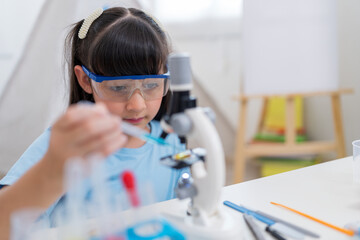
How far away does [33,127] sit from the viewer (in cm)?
177

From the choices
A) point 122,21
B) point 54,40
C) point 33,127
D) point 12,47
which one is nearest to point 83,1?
point 54,40

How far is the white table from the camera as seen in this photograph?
0.54m

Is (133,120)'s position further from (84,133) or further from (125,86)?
(84,133)

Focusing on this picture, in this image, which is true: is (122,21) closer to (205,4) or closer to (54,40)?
(54,40)

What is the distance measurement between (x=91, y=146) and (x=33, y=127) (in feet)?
5.05

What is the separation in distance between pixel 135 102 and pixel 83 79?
0.51 ft

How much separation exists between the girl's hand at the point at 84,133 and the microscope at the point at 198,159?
3.1 inches

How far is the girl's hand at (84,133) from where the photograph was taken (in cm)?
37

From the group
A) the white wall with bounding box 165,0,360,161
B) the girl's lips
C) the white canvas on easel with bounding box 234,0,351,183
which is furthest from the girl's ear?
the white wall with bounding box 165,0,360,161

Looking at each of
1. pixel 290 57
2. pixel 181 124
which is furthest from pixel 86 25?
pixel 290 57

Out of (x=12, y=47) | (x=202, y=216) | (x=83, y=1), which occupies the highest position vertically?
(x=83, y=1)

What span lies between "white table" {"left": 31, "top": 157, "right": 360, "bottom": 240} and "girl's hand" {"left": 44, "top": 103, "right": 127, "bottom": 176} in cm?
21

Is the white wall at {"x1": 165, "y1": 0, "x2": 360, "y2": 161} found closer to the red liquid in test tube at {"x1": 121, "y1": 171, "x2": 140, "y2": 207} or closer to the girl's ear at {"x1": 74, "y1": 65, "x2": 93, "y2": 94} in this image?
the girl's ear at {"x1": 74, "y1": 65, "x2": 93, "y2": 94}

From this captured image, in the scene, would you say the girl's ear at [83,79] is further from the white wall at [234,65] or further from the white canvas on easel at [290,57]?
the white wall at [234,65]
